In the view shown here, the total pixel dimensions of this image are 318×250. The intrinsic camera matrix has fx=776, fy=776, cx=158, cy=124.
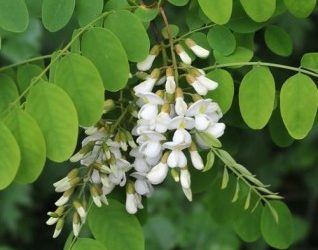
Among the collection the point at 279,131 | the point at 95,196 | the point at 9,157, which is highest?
the point at 9,157

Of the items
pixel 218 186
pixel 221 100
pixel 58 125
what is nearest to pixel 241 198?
pixel 218 186

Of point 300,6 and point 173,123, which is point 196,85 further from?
point 300,6

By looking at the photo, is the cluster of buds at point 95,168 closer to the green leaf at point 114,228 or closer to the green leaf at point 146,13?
the green leaf at point 114,228

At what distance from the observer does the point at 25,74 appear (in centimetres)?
129

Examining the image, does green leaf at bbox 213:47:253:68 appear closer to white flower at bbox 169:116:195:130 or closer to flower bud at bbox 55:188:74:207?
white flower at bbox 169:116:195:130

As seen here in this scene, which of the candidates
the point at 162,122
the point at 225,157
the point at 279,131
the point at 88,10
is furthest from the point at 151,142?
the point at 279,131

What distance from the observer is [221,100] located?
3.77 feet

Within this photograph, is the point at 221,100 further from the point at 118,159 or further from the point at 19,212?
the point at 19,212

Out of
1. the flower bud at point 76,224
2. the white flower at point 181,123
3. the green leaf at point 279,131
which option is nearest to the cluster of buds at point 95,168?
the flower bud at point 76,224

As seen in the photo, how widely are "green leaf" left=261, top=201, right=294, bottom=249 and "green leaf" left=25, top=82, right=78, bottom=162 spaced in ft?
1.44

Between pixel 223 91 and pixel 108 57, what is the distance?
18 cm

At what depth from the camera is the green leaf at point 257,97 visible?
113 centimetres

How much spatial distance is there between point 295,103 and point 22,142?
0.39 meters

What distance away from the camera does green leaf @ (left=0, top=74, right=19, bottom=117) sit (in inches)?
47.9
